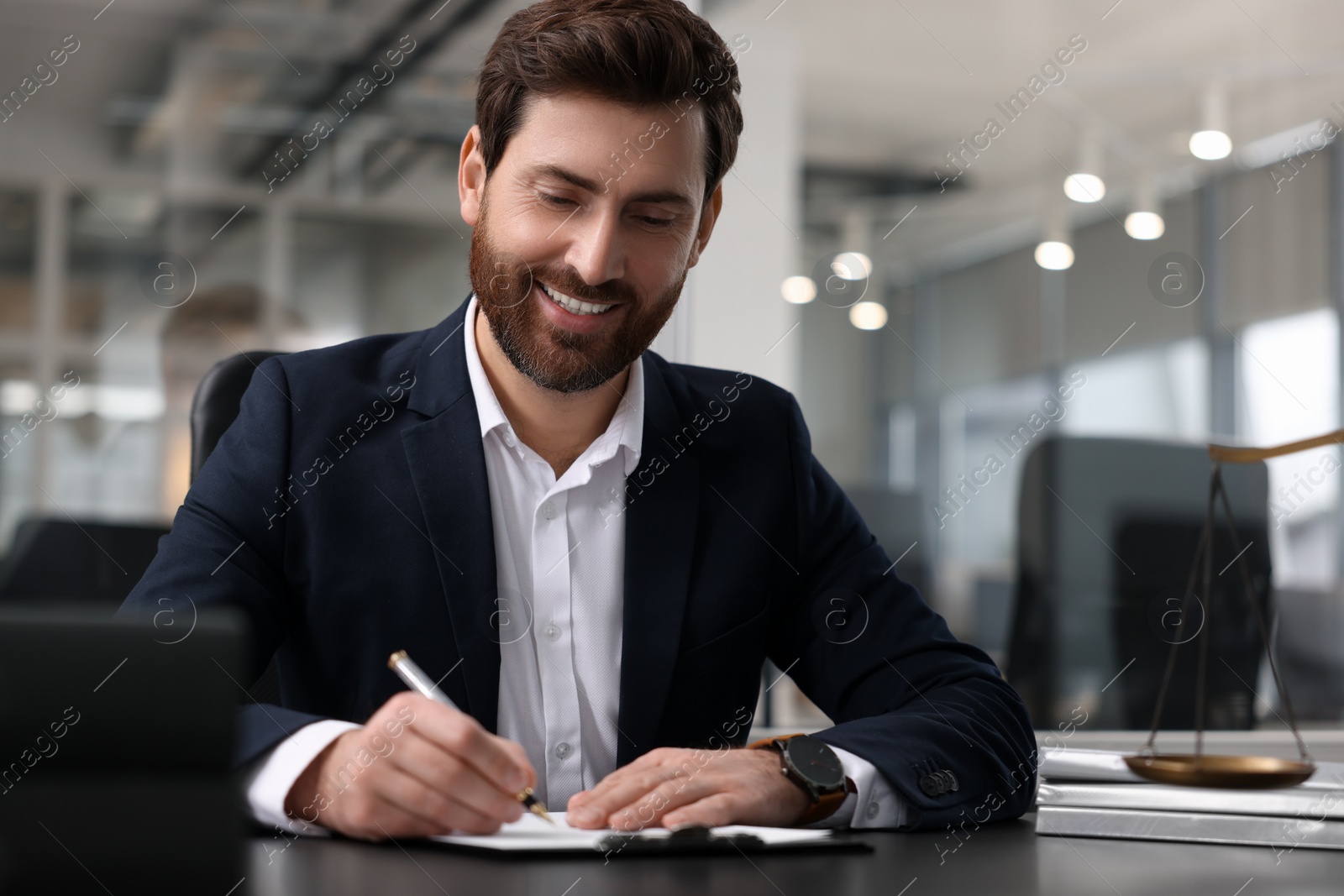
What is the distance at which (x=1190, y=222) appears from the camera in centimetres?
552

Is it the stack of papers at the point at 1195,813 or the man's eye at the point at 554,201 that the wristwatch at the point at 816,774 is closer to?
the stack of papers at the point at 1195,813

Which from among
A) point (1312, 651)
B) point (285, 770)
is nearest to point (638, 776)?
point (285, 770)

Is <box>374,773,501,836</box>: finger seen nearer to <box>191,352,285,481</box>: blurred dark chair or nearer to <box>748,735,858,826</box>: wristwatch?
<box>748,735,858,826</box>: wristwatch

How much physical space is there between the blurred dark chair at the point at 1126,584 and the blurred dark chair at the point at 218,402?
215 centimetres

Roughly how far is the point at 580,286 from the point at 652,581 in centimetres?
35

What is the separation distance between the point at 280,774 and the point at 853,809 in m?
0.49

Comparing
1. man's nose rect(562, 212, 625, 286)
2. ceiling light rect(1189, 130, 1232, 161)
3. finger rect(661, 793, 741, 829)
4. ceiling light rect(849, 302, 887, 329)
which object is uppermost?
ceiling light rect(1189, 130, 1232, 161)

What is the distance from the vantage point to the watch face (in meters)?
1.07

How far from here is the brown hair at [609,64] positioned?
1406 mm

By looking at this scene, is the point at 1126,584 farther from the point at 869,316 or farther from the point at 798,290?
the point at 869,316

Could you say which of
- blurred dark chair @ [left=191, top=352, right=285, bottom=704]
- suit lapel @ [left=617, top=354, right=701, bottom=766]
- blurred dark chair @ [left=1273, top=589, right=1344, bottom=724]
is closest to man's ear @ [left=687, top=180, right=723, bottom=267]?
suit lapel @ [left=617, top=354, right=701, bottom=766]

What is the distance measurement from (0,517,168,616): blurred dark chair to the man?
50 cm

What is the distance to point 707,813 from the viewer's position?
3.22 feet

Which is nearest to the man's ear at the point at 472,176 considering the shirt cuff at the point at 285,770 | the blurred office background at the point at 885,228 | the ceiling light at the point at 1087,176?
the shirt cuff at the point at 285,770
